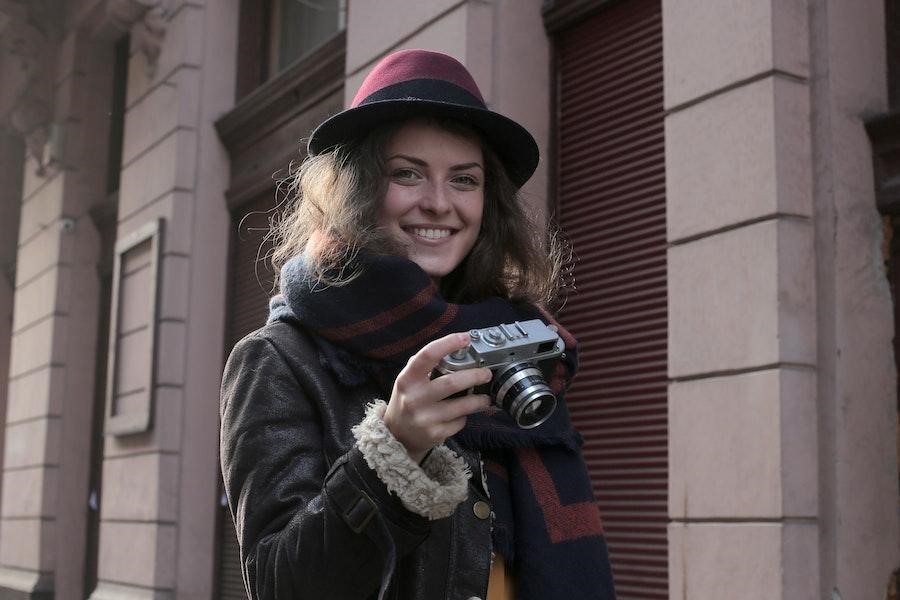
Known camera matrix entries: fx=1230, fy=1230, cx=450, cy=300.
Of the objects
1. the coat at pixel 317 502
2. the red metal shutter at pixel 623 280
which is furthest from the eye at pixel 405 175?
the red metal shutter at pixel 623 280

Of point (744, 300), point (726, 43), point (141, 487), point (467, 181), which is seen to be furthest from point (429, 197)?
point (141, 487)

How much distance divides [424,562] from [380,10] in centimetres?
495

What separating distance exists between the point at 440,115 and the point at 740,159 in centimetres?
215

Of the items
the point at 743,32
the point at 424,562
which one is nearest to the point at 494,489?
the point at 424,562

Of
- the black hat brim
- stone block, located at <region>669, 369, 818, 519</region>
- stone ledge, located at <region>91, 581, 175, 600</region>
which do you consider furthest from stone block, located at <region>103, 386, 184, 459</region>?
the black hat brim

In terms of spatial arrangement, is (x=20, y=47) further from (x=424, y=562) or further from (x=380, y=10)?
(x=424, y=562)

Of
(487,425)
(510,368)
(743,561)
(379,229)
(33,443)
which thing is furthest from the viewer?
(33,443)

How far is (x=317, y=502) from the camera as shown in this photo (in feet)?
6.02

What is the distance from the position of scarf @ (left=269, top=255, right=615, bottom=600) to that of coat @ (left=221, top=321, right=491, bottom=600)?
43 mm

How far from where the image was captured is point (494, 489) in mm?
2158

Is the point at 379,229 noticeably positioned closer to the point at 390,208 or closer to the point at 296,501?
the point at 390,208

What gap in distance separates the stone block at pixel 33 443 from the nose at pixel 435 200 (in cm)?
938

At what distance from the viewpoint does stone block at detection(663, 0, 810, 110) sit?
413 centimetres

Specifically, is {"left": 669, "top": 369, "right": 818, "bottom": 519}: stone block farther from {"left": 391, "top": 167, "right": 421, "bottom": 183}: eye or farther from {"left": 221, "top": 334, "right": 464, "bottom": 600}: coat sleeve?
{"left": 221, "top": 334, "right": 464, "bottom": 600}: coat sleeve
